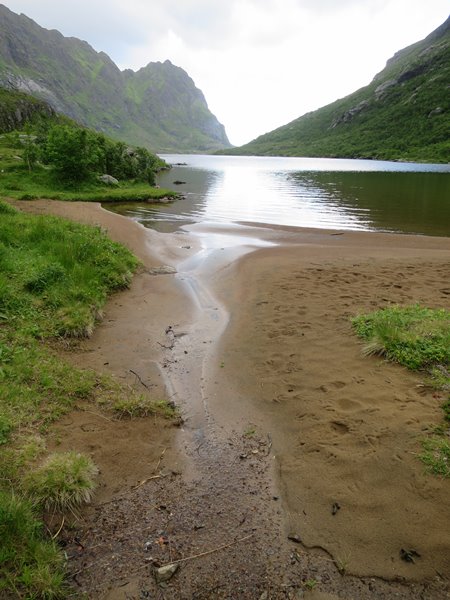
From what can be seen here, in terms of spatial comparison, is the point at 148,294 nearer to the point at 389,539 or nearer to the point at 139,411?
the point at 139,411

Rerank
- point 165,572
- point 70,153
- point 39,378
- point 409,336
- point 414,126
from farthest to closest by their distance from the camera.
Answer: point 414,126 → point 70,153 → point 409,336 → point 39,378 → point 165,572

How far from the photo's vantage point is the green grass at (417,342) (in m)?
6.25

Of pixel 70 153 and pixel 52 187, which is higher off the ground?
pixel 70 153

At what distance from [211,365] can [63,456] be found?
13.9ft

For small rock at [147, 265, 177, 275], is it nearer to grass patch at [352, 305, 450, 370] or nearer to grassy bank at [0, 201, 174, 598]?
grassy bank at [0, 201, 174, 598]

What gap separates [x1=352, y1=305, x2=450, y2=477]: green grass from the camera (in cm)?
625

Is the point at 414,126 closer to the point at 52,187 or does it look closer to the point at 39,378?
the point at 52,187

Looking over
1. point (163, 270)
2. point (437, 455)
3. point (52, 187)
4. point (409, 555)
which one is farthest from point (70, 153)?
point (409, 555)

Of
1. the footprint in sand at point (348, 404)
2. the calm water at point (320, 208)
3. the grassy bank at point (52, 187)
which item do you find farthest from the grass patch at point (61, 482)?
A: the grassy bank at point (52, 187)

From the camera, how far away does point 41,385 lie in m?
6.86

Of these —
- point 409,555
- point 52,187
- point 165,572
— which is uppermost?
point 52,187

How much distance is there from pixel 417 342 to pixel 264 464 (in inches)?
176

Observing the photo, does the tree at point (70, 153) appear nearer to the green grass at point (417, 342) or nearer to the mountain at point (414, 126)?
the green grass at point (417, 342)

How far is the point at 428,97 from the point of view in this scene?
17538cm
